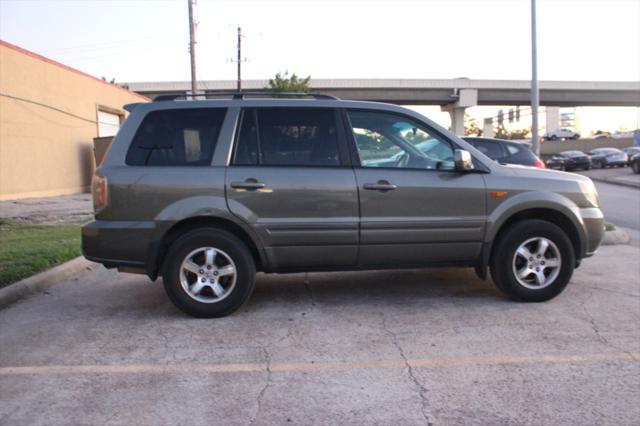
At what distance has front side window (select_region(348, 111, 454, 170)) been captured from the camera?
5.33 metres

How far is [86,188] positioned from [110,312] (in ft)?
65.2

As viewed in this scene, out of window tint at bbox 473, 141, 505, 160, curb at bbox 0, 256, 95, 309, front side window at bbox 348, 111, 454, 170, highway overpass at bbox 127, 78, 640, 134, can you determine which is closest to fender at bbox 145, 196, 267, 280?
front side window at bbox 348, 111, 454, 170

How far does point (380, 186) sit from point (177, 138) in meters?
1.93

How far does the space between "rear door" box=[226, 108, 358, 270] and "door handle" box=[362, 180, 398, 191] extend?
135 millimetres

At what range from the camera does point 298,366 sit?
160 inches

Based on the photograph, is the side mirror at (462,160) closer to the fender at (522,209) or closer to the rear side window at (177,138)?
the fender at (522,209)

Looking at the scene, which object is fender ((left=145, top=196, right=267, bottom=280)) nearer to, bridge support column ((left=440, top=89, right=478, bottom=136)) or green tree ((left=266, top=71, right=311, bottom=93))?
green tree ((left=266, top=71, right=311, bottom=93))

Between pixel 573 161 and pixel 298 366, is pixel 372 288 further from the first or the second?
pixel 573 161

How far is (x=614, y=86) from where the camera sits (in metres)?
59.2

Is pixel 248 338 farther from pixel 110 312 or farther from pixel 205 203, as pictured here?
pixel 110 312

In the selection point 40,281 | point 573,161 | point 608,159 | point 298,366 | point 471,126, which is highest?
point 471,126

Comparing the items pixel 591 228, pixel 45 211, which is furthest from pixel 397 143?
pixel 45 211

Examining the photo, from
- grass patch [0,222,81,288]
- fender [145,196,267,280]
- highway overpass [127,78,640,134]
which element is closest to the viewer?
fender [145,196,267,280]

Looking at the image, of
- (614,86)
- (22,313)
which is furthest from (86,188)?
(614,86)
